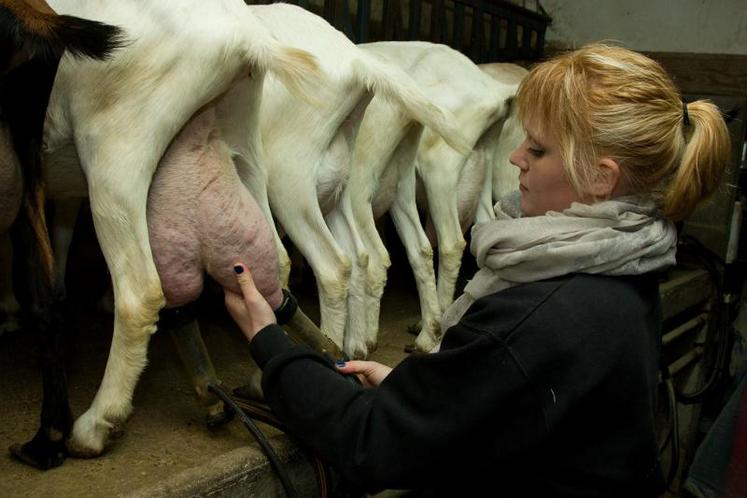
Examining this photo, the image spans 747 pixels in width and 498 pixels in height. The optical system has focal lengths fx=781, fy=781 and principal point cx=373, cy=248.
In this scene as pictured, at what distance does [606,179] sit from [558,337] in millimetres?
332

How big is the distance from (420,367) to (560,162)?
0.47 meters

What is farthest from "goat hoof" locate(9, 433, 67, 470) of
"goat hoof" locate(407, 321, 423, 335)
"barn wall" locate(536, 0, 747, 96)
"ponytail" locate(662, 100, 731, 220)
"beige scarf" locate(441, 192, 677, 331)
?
"barn wall" locate(536, 0, 747, 96)

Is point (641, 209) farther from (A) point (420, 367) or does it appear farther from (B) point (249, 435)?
(B) point (249, 435)

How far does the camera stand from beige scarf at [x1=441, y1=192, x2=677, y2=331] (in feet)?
4.46

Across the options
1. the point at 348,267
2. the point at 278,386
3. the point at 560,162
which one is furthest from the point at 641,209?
the point at 348,267

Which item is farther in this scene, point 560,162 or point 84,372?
point 84,372

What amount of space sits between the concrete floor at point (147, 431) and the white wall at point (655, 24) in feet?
15.4

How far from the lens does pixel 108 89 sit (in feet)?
7.00

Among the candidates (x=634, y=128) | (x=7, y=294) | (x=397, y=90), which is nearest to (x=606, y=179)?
(x=634, y=128)

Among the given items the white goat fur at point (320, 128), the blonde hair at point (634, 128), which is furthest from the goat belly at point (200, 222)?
the blonde hair at point (634, 128)

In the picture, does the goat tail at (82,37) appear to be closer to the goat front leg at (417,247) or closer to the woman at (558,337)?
the woman at (558,337)

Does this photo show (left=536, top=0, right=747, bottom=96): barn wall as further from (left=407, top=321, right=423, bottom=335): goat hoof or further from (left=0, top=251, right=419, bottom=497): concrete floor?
(left=0, top=251, right=419, bottom=497): concrete floor

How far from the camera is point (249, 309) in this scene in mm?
1724

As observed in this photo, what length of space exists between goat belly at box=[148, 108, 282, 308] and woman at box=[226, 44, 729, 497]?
33.8 inches
